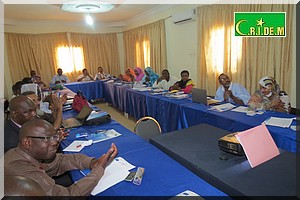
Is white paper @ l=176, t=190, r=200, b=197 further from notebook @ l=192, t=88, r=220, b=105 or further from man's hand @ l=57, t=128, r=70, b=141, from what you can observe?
notebook @ l=192, t=88, r=220, b=105

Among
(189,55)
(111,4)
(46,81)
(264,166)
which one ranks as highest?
(111,4)

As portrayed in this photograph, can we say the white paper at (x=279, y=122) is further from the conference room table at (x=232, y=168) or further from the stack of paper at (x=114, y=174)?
the stack of paper at (x=114, y=174)

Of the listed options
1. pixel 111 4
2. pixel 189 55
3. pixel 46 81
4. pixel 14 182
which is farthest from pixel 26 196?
pixel 46 81

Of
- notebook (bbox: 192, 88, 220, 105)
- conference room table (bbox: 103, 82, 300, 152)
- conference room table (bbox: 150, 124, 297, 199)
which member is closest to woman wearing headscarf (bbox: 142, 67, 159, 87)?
conference room table (bbox: 103, 82, 300, 152)

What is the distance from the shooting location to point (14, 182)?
757 mm

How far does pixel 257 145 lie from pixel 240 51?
3.21m

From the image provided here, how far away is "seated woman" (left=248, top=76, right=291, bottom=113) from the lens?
8.29ft

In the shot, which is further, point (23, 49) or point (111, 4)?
point (23, 49)

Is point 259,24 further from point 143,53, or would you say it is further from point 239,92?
point 143,53

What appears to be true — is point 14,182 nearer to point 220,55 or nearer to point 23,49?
point 220,55

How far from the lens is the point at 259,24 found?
3566mm

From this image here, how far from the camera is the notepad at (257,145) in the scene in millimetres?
1155

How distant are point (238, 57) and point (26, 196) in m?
4.11

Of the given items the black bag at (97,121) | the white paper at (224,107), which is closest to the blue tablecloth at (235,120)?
the white paper at (224,107)
